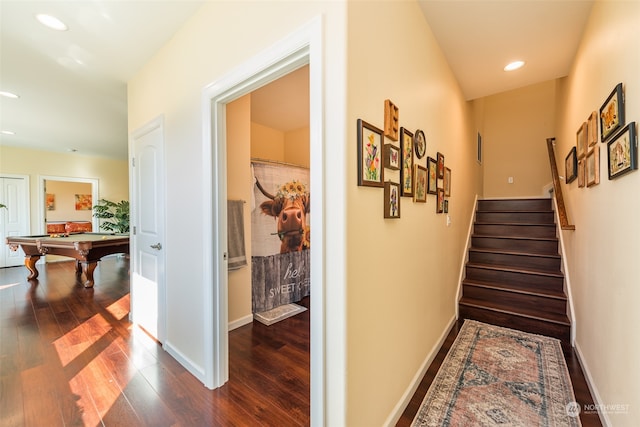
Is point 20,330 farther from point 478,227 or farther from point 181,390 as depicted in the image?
point 478,227

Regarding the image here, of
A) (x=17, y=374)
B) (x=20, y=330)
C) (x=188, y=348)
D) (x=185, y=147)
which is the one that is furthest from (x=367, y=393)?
(x=20, y=330)

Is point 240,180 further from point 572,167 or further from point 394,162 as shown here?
point 572,167

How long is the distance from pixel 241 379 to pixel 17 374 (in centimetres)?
163

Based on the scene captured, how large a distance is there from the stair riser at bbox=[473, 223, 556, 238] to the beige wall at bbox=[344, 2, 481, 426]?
6.12 ft

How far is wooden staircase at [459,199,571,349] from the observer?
2664 millimetres

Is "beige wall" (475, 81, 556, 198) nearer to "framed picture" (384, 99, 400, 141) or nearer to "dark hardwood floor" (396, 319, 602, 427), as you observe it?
"dark hardwood floor" (396, 319, 602, 427)

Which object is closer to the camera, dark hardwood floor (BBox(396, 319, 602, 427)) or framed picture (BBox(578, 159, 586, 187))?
dark hardwood floor (BBox(396, 319, 602, 427))

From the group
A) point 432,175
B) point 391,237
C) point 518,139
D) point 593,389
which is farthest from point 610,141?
point 518,139

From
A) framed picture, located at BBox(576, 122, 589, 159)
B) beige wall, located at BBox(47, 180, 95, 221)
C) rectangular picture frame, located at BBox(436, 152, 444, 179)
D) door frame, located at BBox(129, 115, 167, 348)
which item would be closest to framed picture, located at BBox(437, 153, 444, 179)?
rectangular picture frame, located at BBox(436, 152, 444, 179)

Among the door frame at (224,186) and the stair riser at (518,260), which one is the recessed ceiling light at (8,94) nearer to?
the door frame at (224,186)

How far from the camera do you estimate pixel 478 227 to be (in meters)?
3.93

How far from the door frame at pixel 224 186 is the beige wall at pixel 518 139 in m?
4.47

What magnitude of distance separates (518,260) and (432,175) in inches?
85.0
